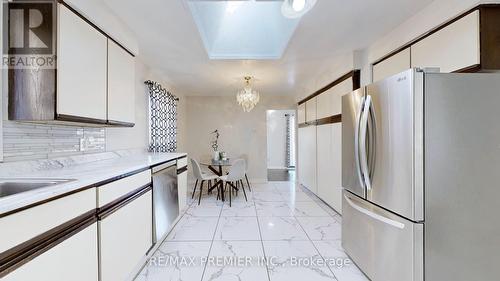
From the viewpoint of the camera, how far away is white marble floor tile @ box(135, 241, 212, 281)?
2.02m

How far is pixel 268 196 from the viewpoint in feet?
15.7

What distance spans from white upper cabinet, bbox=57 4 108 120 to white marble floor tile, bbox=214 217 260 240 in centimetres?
182

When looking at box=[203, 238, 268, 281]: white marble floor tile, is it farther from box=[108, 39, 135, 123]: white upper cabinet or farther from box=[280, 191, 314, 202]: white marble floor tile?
box=[280, 191, 314, 202]: white marble floor tile

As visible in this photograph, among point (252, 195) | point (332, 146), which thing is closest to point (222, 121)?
point (252, 195)

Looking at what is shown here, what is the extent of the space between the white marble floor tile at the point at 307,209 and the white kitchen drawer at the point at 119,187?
2.38 m

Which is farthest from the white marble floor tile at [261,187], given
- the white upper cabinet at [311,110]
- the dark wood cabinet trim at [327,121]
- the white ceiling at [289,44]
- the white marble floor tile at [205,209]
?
the white ceiling at [289,44]

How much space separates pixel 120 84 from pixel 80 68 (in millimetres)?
575

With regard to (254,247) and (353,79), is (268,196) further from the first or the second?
(353,79)

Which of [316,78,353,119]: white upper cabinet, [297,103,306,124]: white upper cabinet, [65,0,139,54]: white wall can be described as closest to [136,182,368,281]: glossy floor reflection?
[316,78,353,119]: white upper cabinet

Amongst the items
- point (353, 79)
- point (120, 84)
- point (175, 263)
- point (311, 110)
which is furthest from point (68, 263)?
point (311, 110)

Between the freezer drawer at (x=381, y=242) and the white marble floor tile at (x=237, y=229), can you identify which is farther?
the white marble floor tile at (x=237, y=229)

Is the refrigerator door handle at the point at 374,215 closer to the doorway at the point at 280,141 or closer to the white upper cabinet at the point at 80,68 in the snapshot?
the white upper cabinet at the point at 80,68

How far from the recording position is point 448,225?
150 cm

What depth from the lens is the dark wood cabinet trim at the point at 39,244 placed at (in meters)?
0.87
